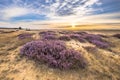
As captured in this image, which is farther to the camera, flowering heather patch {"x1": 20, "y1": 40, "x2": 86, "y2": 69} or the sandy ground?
flowering heather patch {"x1": 20, "y1": 40, "x2": 86, "y2": 69}

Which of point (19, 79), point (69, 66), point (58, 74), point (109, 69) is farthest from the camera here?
point (109, 69)

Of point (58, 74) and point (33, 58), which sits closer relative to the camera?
point (58, 74)

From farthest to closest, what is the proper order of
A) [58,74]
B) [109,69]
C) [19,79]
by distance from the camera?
1. [109,69]
2. [58,74]
3. [19,79]

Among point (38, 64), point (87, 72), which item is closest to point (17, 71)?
point (38, 64)

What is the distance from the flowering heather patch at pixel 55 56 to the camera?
343 inches

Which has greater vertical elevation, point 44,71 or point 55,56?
point 55,56

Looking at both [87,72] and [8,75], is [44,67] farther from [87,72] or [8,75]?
[87,72]

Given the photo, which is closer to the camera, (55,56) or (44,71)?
(44,71)

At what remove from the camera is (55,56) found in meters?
9.38

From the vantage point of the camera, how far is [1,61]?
947 cm

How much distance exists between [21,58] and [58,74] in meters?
3.18

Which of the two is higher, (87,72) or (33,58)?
(33,58)

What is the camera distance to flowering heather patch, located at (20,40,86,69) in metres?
8.70

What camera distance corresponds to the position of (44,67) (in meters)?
8.49
